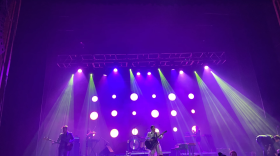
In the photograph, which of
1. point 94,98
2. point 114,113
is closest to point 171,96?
point 114,113

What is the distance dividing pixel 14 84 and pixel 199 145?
36.1ft

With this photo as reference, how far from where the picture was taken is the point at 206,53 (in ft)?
39.3

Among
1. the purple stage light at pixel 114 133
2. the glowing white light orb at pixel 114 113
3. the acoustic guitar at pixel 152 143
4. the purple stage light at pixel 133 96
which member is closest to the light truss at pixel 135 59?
the purple stage light at pixel 133 96

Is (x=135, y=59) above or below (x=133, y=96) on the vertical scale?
above

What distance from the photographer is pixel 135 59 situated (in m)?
11.7

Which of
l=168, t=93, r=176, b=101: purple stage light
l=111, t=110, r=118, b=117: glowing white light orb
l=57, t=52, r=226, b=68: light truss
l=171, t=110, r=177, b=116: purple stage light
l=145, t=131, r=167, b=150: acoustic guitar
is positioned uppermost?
l=57, t=52, r=226, b=68: light truss

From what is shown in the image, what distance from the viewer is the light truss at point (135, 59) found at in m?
11.4

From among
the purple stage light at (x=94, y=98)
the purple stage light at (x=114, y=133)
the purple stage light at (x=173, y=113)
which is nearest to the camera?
the purple stage light at (x=114, y=133)

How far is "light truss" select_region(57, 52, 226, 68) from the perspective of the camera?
450 inches

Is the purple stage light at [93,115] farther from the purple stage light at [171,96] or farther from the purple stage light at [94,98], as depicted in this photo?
the purple stage light at [171,96]

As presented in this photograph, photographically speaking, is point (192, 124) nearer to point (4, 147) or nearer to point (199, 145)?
point (199, 145)

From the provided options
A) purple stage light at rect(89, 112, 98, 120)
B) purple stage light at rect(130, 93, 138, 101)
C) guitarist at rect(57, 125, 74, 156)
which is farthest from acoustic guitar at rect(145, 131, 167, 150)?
purple stage light at rect(89, 112, 98, 120)

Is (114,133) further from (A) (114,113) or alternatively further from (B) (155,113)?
(B) (155,113)

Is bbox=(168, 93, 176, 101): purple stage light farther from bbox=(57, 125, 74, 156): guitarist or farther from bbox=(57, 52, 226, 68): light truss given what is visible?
bbox=(57, 125, 74, 156): guitarist
